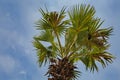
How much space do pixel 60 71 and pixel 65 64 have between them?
473mm

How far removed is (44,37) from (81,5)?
2.76m

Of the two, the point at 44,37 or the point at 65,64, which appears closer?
the point at 65,64

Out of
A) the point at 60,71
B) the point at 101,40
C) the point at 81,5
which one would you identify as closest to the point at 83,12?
the point at 81,5

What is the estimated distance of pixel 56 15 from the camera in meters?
19.2

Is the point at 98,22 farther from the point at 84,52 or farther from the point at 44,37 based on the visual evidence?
the point at 44,37

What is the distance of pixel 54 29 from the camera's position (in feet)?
63.7

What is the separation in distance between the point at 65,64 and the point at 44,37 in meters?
2.83

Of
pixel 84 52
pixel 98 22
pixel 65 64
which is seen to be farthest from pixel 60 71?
pixel 98 22

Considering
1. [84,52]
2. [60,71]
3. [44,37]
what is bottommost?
[60,71]

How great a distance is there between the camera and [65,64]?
17.5 m

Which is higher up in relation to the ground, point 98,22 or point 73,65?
point 98,22

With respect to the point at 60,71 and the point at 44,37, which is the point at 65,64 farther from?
the point at 44,37

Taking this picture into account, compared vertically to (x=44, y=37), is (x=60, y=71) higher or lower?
lower

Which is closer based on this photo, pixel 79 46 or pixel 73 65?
pixel 73 65
